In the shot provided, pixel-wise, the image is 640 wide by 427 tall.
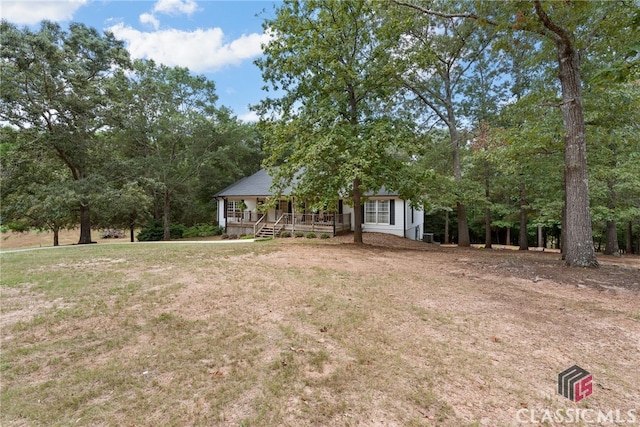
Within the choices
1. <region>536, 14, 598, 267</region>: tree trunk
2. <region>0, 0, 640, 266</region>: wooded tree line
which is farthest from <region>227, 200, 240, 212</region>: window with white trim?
<region>536, 14, 598, 267</region>: tree trunk

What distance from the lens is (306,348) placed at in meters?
3.30

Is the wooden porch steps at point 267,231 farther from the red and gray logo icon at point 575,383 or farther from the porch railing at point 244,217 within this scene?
the red and gray logo icon at point 575,383

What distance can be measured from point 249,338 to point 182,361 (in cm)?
76

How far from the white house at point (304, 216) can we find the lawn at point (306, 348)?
10287 millimetres

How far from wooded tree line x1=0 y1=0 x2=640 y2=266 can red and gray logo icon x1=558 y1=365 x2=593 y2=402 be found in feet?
15.5

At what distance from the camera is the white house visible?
1794cm

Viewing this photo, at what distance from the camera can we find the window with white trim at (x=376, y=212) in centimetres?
1852

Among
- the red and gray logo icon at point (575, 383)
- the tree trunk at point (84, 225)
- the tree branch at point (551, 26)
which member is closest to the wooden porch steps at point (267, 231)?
the tree trunk at point (84, 225)

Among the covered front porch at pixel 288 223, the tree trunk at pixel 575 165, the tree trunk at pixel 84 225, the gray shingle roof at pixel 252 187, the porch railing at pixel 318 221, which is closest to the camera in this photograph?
the tree trunk at pixel 575 165

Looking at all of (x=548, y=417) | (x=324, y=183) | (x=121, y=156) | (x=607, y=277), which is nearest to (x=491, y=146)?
(x=607, y=277)

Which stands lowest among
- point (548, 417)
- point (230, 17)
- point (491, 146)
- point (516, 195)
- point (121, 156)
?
point (548, 417)

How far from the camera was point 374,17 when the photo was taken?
36.9ft

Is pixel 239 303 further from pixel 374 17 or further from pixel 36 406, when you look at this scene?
pixel 374 17

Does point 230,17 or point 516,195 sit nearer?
point 230,17
